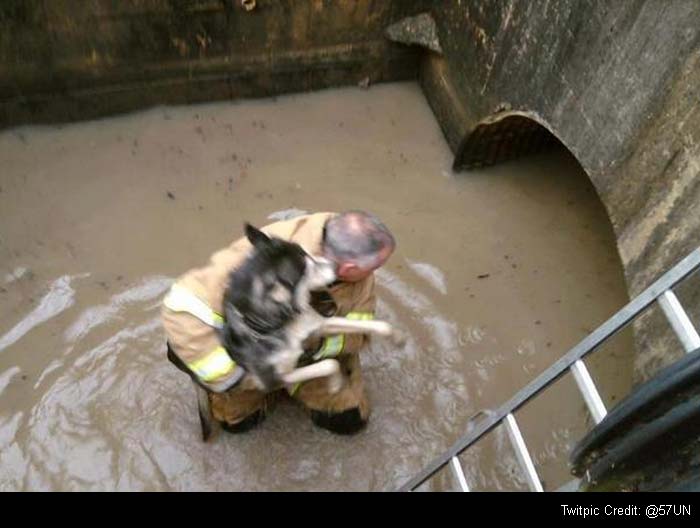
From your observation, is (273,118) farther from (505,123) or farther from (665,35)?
(665,35)

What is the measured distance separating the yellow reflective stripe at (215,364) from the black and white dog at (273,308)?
0.08m

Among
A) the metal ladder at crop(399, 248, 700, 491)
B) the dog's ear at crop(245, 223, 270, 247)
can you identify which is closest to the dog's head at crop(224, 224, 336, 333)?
the dog's ear at crop(245, 223, 270, 247)

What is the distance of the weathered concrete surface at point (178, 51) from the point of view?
17.4 feet

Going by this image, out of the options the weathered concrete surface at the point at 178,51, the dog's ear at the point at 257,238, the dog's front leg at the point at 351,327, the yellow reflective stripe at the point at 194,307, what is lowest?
the weathered concrete surface at the point at 178,51

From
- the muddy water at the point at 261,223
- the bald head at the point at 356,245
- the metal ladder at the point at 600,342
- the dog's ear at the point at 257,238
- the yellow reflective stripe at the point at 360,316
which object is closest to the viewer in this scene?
the metal ladder at the point at 600,342

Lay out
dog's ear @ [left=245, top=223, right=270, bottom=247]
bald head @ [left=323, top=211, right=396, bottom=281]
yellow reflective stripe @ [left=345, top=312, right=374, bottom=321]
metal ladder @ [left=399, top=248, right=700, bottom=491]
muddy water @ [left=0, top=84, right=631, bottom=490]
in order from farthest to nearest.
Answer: muddy water @ [left=0, top=84, right=631, bottom=490]
yellow reflective stripe @ [left=345, top=312, right=374, bottom=321]
bald head @ [left=323, top=211, right=396, bottom=281]
dog's ear @ [left=245, top=223, right=270, bottom=247]
metal ladder @ [left=399, top=248, right=700, bottom=491]

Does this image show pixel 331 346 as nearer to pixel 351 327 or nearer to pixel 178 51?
pixel 351 327

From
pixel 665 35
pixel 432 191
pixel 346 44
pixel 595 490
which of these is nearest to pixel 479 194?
pixel 432 191

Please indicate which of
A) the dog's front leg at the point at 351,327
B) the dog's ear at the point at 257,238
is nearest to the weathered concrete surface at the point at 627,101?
the dog's front leg at the point at 351,327

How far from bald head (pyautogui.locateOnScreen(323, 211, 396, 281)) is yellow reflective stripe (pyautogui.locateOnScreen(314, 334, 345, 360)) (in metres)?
0.42

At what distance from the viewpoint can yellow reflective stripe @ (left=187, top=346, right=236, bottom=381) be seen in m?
3.39

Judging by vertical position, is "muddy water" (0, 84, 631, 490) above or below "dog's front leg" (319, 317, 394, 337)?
below

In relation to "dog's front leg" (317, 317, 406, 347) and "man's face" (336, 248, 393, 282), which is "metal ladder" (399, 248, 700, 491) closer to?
"dog's front leg" (317, 317, 406, 347)

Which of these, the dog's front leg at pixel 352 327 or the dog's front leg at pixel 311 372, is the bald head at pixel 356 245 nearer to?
the dog's front leg at pixel 352 327
